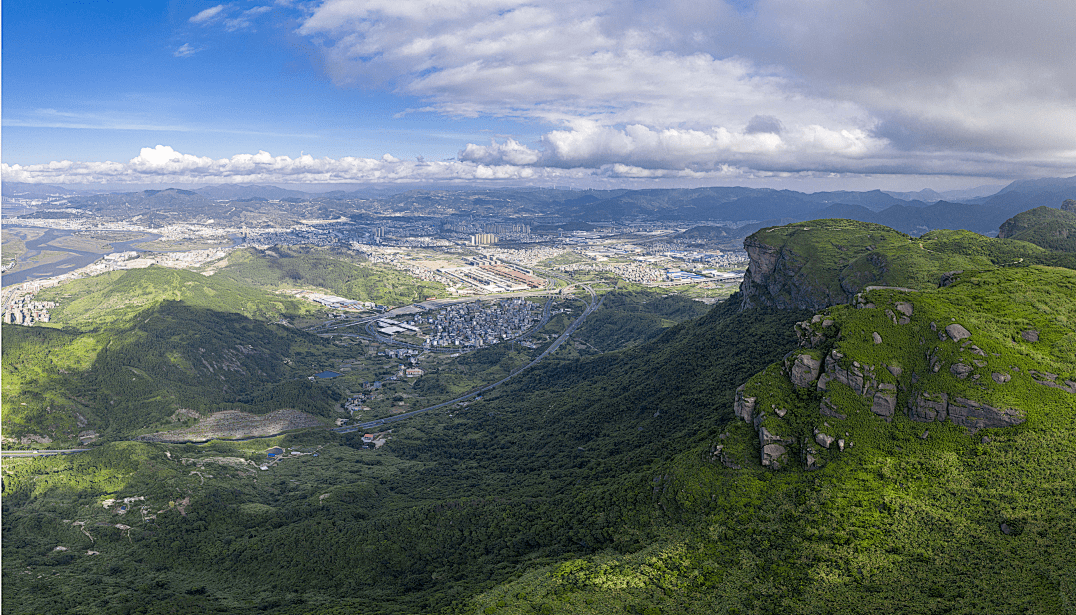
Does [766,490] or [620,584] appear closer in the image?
[620,584]

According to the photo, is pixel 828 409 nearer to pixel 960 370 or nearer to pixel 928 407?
pixel 928 407

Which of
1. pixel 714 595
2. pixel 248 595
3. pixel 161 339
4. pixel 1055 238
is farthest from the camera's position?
pixel 161 339

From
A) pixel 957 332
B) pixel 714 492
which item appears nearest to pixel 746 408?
pixel 714 492

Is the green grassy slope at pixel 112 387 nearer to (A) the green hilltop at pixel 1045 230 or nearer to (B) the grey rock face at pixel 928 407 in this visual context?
(B) the grey rock face at pixel 928 407

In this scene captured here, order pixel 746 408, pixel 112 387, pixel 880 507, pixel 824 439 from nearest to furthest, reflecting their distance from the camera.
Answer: pixel 880 507 → pixel 824 439 → pixel 746 408 → pixel 112 387

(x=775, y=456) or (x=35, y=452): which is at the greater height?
(x=775, y=456)

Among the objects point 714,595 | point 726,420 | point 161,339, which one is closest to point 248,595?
point 714,595

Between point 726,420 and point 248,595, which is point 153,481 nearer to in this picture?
point 248,595

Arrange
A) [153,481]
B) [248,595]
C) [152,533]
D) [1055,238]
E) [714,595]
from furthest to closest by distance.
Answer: [1055,238]
[153,481]
[152,533]
[248,595]
[714,595]
